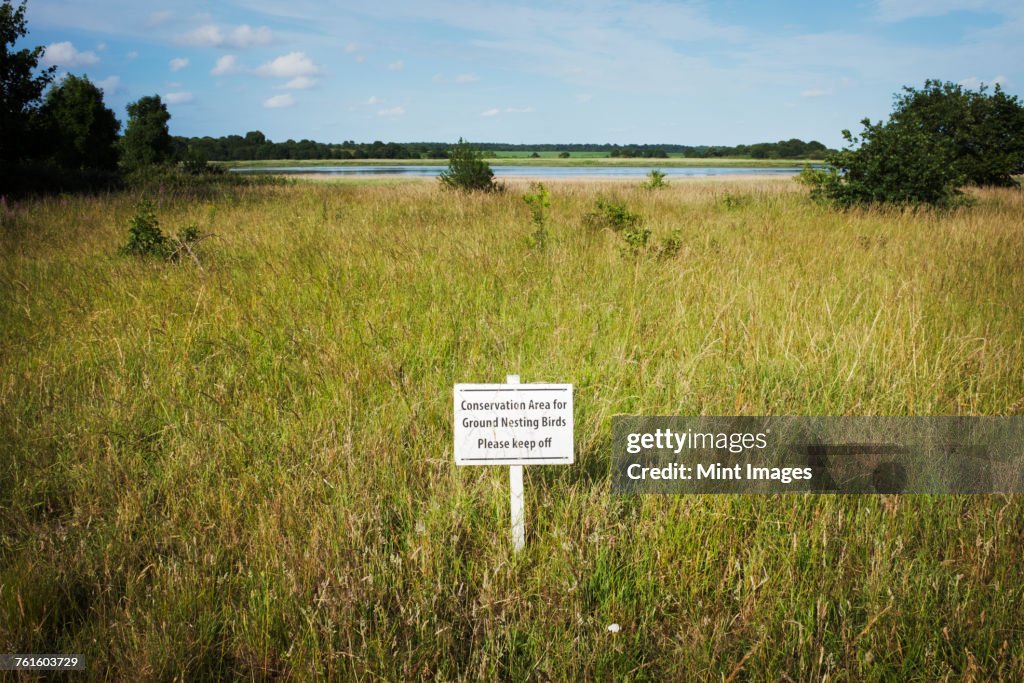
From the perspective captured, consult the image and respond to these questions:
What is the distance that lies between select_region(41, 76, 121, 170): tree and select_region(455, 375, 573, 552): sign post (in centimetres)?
3978

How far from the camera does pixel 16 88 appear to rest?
16.8 m

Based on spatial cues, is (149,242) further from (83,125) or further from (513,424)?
(83,125)

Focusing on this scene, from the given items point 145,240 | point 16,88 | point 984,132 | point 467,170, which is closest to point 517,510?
point 145,240

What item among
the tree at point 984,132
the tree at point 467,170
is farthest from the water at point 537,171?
the tree at point 467,170

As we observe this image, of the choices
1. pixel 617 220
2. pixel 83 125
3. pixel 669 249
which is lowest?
pixel 669 249

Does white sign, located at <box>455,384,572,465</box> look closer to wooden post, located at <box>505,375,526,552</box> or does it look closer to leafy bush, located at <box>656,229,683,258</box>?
wooden post, located at <box>505,375,526,552</box>

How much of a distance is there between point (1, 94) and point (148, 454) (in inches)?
787

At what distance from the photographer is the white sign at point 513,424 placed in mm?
1988

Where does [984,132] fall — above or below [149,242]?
above

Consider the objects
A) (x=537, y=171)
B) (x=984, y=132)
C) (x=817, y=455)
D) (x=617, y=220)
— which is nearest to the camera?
(x=817, y=455)

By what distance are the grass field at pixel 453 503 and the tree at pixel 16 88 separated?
15890mm

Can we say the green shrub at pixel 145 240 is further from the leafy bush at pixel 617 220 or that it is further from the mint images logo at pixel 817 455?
the mint images logo at pixel 817 455

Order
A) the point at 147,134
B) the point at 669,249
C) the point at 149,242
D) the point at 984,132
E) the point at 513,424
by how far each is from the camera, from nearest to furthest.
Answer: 1. the point at 513,424
2. the point at 669,249
3. the point at 149,242
4. the point at 984,132
5. the point at 147,134

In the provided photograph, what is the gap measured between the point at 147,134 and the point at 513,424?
156 feet
